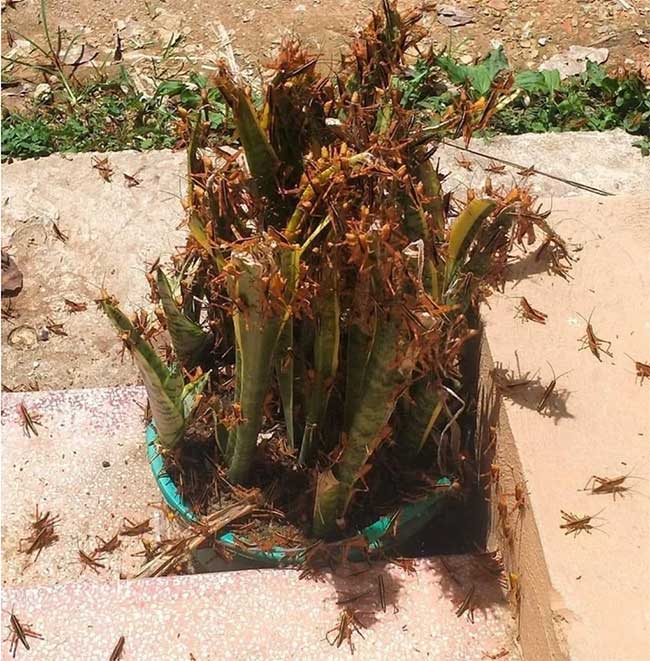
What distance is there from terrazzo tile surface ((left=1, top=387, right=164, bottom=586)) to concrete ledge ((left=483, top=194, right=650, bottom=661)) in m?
0.92

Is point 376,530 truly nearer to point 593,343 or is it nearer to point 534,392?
point 534,392

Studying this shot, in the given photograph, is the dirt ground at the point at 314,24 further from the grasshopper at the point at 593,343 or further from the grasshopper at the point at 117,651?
the grasshopper at the point at 117,651

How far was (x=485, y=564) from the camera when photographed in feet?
5.82

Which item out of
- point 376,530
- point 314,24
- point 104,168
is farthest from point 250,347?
point 314,24

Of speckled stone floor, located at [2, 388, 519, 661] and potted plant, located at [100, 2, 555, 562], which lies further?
speckled stone floor, located at [2, 388, 519, 661]

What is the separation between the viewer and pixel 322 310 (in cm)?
152

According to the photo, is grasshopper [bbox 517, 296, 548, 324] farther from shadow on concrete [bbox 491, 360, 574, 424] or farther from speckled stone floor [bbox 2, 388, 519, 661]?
speckled stone floor [bbox 2, 388, 519, 661]

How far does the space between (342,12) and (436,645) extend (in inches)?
133

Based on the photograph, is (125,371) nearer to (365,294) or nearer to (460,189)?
(460,189)

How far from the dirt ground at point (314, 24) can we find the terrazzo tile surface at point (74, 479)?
227 cm

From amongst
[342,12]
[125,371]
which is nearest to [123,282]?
[125,371]

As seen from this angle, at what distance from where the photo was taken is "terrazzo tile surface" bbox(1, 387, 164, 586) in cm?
214

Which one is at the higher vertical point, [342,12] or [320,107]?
[320,107]

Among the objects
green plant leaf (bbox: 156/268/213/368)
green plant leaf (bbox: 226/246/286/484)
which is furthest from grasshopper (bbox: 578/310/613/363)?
green plant leaf (bbox: 156/268/213/368)
